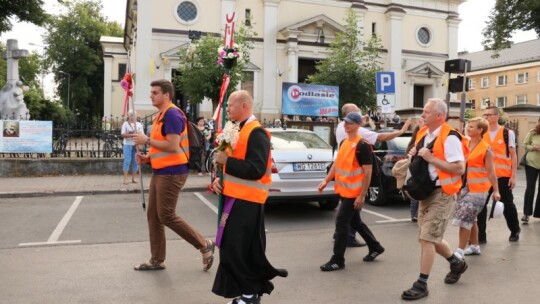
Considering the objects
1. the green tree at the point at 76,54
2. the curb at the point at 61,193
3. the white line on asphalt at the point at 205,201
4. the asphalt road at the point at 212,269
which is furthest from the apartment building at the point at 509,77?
the asphalt road at the point at 212,269

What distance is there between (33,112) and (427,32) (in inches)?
1042

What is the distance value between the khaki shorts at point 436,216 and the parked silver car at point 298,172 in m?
3.79

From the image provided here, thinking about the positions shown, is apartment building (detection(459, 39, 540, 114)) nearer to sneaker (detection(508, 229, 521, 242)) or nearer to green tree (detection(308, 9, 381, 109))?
green tree (detection(308, 9, 381, 109))

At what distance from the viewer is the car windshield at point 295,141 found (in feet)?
29.5

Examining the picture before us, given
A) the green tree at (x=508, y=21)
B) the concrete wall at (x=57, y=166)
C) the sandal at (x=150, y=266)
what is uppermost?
the green tree at (x=508, y=21)

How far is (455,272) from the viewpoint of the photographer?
508cm

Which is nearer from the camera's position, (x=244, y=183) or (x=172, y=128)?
(x=244, y=183)

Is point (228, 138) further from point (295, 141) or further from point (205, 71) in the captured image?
point (205, 71)

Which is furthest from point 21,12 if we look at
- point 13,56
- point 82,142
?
point 82,142

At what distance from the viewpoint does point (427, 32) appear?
3428 centimetres

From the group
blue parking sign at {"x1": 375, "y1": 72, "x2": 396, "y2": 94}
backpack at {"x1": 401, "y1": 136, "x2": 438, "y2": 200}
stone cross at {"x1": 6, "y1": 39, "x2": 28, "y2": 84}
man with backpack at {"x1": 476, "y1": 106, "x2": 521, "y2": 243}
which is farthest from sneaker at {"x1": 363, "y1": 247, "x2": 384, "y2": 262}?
stone cross at {"x1": 6, "y1": 39, "x2": 28, "y2": 84}

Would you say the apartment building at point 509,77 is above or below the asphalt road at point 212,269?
above

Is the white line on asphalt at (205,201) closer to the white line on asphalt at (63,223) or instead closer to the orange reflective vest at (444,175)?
the white line on asphalt at (63,223)

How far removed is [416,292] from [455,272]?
713 millimetres
